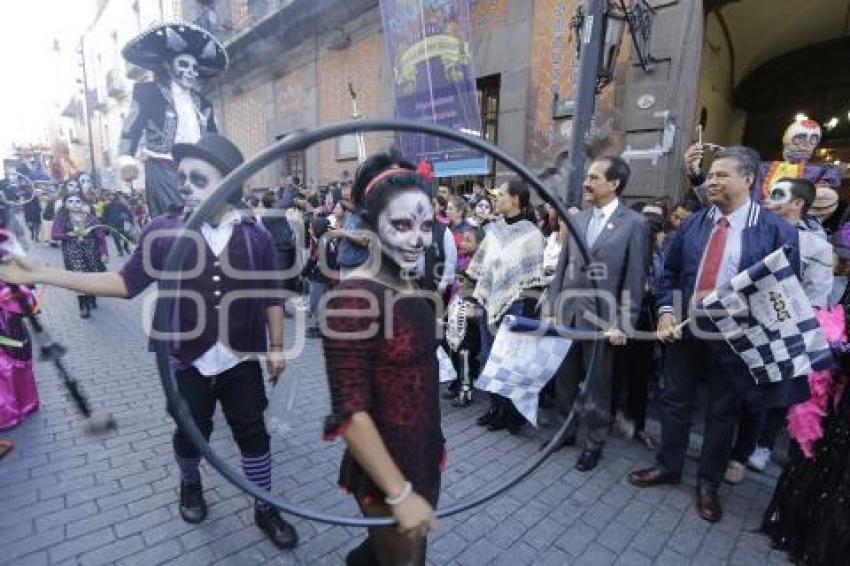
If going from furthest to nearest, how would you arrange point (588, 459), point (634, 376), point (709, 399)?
point (634, 376) < point (588, 459) < point (709, 399)

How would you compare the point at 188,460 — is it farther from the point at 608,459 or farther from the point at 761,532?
the point at 761,532

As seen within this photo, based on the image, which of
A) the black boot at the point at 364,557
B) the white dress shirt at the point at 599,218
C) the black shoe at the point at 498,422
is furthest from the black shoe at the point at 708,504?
the black boot at the point at 364,557

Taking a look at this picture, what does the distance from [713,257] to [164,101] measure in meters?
4.28

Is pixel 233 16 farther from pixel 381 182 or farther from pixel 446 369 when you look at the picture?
pixel 381 182

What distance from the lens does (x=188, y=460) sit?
8.78ft

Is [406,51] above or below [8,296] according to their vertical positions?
above

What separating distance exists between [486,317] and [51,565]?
326 centimetres

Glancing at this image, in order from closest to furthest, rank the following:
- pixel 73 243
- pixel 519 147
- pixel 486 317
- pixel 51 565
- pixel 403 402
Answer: pixel 403 402 < pixel 51 565 < pixel 486 317 < pixel 73 243 < pixel 519 147

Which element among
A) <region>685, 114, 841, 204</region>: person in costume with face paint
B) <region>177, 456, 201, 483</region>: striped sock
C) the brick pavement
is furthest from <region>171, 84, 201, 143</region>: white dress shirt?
<region>685, 114, 841, 204</region>: person in costume with face paint

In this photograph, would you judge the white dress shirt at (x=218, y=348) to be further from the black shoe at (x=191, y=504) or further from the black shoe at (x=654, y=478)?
the black shoe at (x=654, y=478)

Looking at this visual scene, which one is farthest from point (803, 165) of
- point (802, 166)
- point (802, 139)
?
point (802, 139)

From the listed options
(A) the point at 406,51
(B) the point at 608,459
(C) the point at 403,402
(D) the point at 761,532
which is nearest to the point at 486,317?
(B) the point at 608,459

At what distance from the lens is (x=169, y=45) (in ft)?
12.9

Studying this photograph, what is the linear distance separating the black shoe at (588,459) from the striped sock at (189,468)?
2.58m
